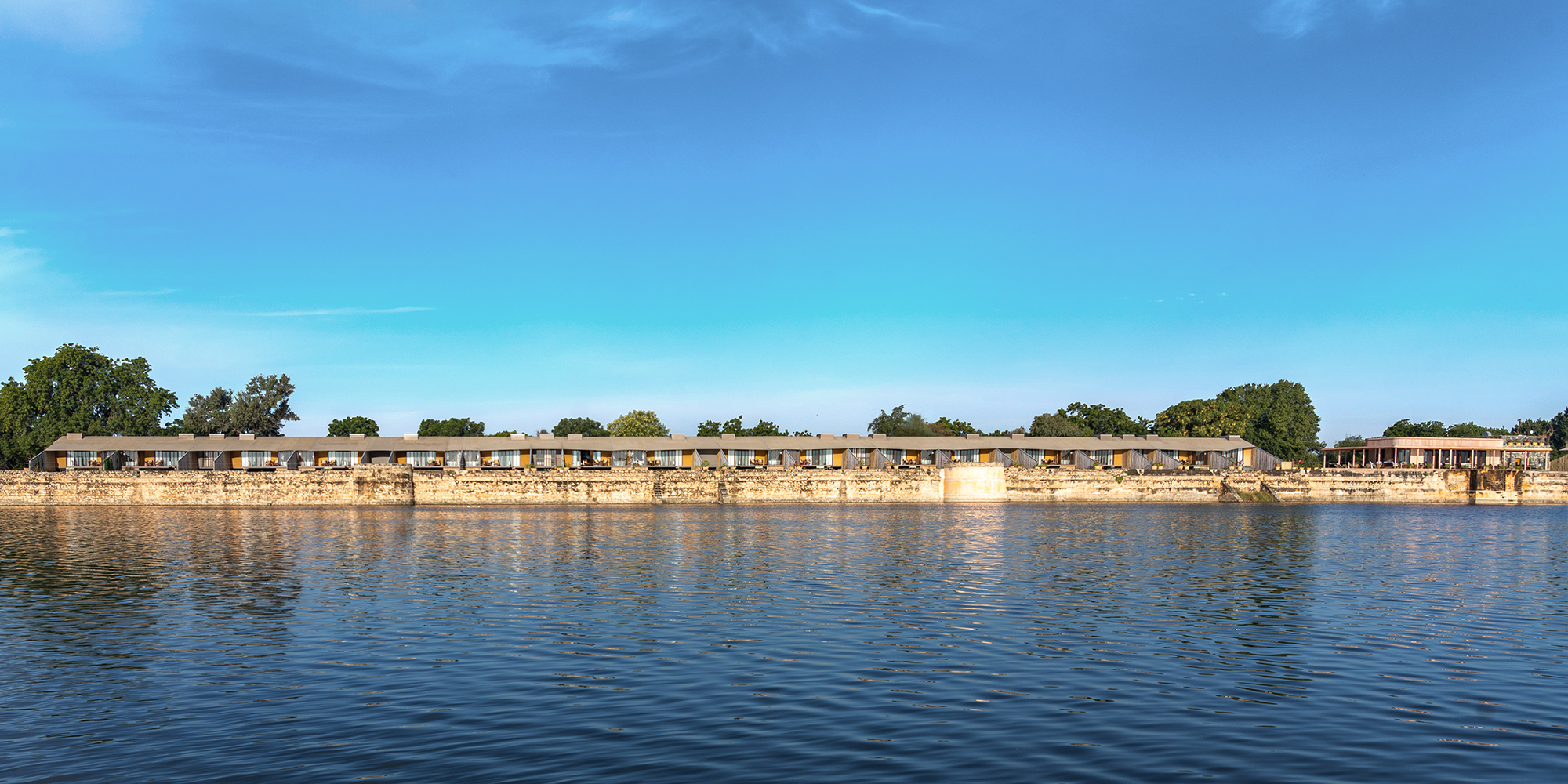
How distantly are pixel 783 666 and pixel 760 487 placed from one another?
8022 centimetres

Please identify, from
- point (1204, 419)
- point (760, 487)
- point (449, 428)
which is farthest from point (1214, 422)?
point (449, 428)

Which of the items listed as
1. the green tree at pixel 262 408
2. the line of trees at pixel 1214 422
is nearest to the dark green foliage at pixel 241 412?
the green tree at pixel 262 408

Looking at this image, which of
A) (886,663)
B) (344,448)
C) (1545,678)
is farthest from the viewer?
(344,448)

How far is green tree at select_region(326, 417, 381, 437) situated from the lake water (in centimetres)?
10361

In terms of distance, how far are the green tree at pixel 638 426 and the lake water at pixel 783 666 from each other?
105 meters

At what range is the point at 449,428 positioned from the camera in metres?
156

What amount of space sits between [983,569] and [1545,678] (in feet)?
63.9

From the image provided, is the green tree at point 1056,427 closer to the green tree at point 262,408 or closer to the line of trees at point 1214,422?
the line of trees at point 1214,422

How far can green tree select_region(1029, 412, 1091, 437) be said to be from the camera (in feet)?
478

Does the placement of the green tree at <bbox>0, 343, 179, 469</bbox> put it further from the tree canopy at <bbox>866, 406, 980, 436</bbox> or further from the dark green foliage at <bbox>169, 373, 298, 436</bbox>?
the tree canopy at <bbox>866, 406, 980, 436</bbox>

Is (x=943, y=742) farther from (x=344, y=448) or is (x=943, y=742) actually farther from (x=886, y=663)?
(x=344, y=448)

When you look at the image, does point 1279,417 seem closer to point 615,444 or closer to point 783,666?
point 615,444

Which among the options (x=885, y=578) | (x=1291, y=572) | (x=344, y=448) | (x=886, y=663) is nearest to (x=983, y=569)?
(x=885, y=578)

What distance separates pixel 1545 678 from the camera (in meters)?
19.2
